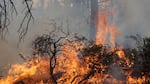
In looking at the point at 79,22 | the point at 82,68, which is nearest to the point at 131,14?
the point at 79,22

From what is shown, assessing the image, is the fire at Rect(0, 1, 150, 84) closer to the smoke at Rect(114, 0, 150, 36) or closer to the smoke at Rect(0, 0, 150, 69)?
the smoke at Rect(0, 0, 150, 69)

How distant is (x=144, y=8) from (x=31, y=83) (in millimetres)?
28276

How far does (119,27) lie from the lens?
43312 millimetres

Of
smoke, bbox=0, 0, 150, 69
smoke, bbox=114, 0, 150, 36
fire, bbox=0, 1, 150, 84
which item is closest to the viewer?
fire, bbox=0, 1, 150, 84

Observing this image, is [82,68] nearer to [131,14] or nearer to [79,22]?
[131,14]

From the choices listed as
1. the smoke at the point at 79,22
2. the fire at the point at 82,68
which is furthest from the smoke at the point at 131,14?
the fire at the point at 82,68

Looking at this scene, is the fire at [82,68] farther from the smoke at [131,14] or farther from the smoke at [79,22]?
the smoke at [131,14]

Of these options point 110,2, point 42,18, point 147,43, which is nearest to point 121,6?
point 110,2

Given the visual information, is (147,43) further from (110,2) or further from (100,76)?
(110,2)

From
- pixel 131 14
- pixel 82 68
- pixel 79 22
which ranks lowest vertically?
pixel 82 68

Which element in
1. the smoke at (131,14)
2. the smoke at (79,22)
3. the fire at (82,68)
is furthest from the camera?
the smoke at (131,14)

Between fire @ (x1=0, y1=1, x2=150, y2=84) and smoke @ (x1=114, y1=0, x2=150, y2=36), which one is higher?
smoke @ (x1=114, y1=0, x2=150, y2=36)

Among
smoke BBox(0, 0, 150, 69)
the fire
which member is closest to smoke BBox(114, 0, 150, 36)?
smoke BBox(0, 0, 150, 69)

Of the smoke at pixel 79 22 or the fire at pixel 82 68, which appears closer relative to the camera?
the fire at pixel 82 68
